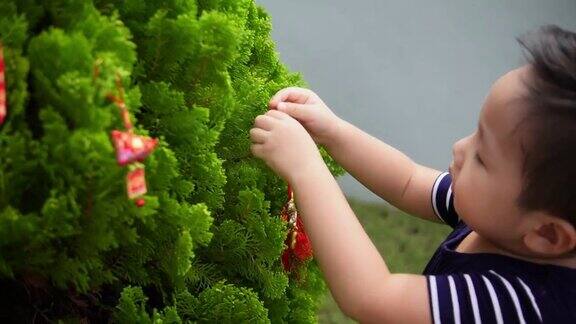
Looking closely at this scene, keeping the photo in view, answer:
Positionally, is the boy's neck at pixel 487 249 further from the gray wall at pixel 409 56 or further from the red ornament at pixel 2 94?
the gray wall at pixel 409 56

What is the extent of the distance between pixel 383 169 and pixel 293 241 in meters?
0.14

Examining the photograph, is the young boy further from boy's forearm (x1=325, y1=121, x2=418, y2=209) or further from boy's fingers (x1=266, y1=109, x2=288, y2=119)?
boy's forearm (x1=325, y1=121, x2=418, y2=209)

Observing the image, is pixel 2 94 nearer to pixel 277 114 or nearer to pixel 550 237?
pixel 277 114

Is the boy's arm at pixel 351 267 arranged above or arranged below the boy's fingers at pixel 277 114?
below

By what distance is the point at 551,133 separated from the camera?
0.60 meters

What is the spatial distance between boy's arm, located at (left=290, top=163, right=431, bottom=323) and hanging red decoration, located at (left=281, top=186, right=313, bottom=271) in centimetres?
7

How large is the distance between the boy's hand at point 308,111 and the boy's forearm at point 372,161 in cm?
1

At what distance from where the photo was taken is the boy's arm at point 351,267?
657mm

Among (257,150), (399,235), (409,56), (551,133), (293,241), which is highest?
(551,133)

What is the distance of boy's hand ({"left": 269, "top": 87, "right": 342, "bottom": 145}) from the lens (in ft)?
2.39

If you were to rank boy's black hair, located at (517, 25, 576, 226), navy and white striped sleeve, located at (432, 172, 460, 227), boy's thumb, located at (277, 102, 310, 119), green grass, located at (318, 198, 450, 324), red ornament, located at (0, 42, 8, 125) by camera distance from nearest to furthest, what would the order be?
red ornament, located at (0, 42, 8, 125) < boy's black hair, located at (517, 25, 576, 226) < boy's thumb, located at (277, 102, 310, 119) < navy and white striped sleeve, located at (432, 172, 460, 227) < green grass, located at (318, 198, 450, 324)

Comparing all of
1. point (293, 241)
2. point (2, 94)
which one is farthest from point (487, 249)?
point (2, 94)

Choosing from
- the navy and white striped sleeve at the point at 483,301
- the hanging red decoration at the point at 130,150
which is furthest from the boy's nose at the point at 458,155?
the hanging red decoration at the point at 130,150

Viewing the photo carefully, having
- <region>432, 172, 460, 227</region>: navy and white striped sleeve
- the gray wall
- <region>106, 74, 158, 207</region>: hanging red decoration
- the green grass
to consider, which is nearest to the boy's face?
<region>432, 172, 460, 227</region>: navy and white striped sleeve
